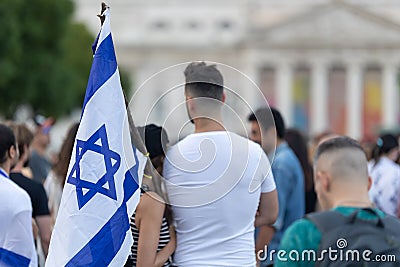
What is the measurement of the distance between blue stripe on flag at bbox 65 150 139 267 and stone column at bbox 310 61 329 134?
6473 cm

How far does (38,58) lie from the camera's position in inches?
1522

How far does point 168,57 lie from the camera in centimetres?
7156

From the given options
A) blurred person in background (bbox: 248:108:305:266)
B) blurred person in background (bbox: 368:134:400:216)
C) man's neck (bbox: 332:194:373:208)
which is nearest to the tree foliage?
blurred person in background (bbox: 368:134:400:216)

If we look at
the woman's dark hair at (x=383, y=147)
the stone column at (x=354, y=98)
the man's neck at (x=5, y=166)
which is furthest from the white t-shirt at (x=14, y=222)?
the stone column at (x=354, y=98)

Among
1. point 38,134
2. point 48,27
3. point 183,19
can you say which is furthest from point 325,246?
point 183,19

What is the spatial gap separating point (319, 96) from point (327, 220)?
67.8 m

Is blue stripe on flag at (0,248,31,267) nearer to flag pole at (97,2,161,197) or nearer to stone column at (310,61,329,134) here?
flag pole at (97,2,161,197)

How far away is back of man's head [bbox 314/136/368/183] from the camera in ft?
13.9

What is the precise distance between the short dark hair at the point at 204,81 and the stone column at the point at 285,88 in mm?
65305

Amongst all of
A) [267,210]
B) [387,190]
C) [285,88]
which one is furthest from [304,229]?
[285,88]

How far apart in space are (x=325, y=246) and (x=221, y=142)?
1362 mm

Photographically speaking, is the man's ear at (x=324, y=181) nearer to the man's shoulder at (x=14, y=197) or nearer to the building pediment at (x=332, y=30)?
the man's shoulder at (x=14, y=197)

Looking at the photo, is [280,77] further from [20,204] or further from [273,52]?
[20,204]

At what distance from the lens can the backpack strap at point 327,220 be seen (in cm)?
413
